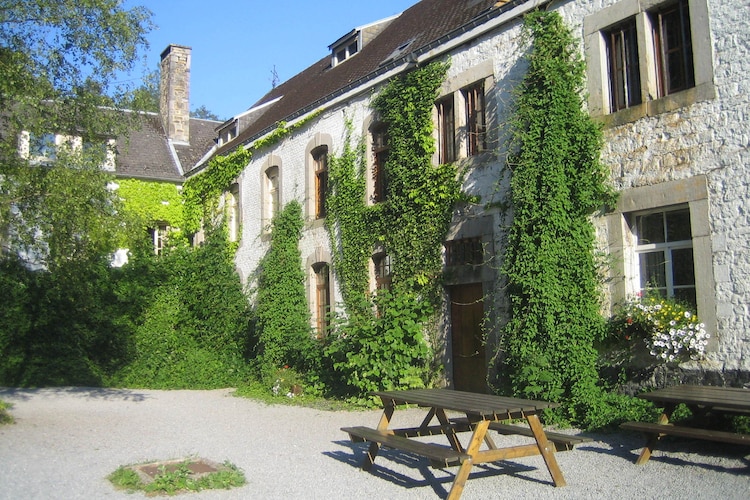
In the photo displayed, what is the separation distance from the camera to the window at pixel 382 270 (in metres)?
14.6

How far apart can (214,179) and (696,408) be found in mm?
16845

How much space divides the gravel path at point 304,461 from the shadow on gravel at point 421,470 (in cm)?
1

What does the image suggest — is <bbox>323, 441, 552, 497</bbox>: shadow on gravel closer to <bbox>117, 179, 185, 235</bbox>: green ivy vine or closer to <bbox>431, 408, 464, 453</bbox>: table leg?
<bbox>431, 408, 464, 453</bbox>: table leg

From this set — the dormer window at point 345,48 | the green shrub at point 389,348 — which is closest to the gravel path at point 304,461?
the green shrub at point 389,348

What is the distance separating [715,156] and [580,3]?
3.22 m

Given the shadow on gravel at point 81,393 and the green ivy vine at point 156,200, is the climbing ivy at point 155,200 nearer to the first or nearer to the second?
the green ivy vine at point 156,200

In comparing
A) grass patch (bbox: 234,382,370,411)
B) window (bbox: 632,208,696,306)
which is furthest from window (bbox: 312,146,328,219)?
window (bbox: 632,208,696,306)

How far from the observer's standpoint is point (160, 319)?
18.8 m

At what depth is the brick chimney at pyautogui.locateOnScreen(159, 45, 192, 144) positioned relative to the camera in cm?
2731

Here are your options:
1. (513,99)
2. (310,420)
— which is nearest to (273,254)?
(310,420)

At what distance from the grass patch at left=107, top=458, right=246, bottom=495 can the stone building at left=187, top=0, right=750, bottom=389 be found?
18.1ft

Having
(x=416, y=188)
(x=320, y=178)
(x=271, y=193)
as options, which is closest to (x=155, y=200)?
(x=271, y=193)

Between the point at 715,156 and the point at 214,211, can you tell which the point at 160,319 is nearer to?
the point at 214,211

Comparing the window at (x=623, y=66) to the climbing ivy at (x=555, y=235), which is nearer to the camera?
the climbing ivy at (x=555, y=235)
